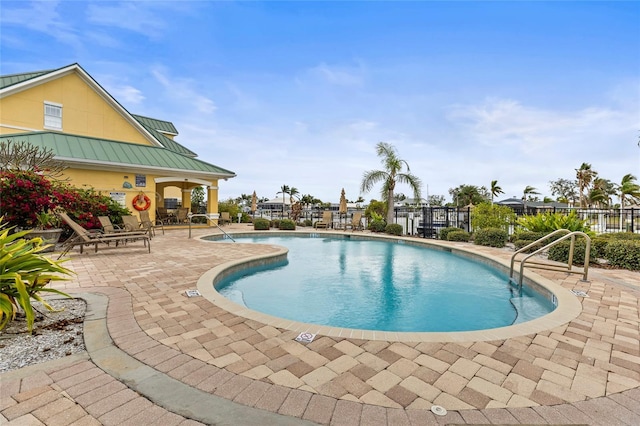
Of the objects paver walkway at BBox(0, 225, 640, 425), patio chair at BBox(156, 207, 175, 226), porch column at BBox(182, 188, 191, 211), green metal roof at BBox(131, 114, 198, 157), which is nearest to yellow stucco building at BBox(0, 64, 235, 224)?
green metal roof at BBox(131, 114, 198, 157)

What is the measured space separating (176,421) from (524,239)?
1052 centimetres

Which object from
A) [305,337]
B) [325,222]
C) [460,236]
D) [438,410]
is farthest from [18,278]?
[325,222]

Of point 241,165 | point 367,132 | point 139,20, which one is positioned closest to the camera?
point 139,20

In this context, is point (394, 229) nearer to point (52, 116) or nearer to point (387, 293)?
point (387, 293)

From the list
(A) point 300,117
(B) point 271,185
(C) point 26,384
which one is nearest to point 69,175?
(A) point 300,117

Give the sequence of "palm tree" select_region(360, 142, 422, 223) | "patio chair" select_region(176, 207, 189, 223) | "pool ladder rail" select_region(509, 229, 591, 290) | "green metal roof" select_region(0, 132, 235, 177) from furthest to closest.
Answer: "patio chair" select_region(176, 207, 189, 223)
"palm tree" select_region(360, 142, 422, 223)
"green metal roof" select_region(0, 132, 235, 177)
"pool ladder rail" select_region(509, 229, 591, 290)

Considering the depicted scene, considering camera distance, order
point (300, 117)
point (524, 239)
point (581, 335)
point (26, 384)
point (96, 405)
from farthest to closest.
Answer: point (300, 117)
point (524, 239)
point (581, 335)
point (26, 384)
point (96, 405)

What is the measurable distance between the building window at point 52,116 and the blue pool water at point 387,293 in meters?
15.6

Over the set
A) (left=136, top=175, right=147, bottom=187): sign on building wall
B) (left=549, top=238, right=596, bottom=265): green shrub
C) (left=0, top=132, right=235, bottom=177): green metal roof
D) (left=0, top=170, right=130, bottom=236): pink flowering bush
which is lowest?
(left=549, top=238, right=596, bottom=265): green shrub

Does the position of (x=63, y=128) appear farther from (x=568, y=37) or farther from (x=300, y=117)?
(x=568, y=37)

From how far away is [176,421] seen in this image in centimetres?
173

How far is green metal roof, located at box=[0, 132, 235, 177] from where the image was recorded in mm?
11672

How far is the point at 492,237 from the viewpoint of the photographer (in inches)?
404

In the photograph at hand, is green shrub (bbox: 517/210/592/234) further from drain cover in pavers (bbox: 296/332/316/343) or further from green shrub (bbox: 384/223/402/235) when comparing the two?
drain cover in pavers (bbox: 296/332/316/343)
